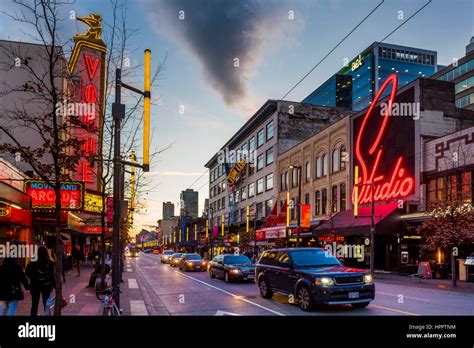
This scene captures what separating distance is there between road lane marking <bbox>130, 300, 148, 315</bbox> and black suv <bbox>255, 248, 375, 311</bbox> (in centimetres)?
426

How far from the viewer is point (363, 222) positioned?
105 ft

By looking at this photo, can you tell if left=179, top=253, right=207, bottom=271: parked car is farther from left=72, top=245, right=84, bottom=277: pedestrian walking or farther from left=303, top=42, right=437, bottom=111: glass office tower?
left=303, top=42, right=437, bottom=111: glass office tower

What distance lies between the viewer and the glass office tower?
14550cm

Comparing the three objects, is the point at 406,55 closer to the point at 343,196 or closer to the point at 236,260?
the point at 343,196

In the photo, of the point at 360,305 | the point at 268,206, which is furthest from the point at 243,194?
the point at 360,305

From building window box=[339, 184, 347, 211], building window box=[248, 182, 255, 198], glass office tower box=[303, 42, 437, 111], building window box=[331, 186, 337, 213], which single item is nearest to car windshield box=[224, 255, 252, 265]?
building window box=[339, 184, 347, 211]

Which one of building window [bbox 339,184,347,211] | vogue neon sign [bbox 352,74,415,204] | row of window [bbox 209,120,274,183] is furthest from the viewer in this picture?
row of window [bbox 209,120,274,183]

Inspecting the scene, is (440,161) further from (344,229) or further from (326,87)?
(326,87)

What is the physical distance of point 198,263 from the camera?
119 ft

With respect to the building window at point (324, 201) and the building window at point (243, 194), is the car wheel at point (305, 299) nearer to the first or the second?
the building window at point (324, 201)

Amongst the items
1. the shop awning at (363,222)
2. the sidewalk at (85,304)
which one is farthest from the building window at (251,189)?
the sidewalk at (85,304)

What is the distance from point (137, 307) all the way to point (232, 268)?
10497 millimetres

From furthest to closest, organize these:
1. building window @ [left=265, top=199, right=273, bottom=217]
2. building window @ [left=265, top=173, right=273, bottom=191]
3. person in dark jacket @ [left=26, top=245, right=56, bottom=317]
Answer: building window @ [left=265, top=173, right=273, bottom=191] < building window @ [left=265, top=199, right=273, bottom=217] < person in dark jacket @ [left=26, top=245, right=56, bottom=317]

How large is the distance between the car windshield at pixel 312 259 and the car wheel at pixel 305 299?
39.6 inches
